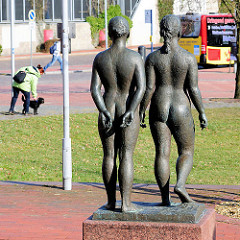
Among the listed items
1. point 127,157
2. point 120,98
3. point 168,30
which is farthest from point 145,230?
point 168,30

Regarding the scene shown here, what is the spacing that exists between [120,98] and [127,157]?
0.57 m

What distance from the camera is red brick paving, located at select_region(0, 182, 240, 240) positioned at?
8.04 m

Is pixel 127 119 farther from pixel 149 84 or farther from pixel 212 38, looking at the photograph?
pixel 212 38

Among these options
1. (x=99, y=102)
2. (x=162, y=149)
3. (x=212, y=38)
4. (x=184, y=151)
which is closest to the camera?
(x=99, y=102)

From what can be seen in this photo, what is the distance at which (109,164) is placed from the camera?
6.64 metres

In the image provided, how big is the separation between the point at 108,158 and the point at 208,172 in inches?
262

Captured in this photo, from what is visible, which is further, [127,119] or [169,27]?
[169,27]

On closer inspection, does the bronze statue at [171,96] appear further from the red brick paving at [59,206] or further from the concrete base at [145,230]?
the red brick paving at [59,206]

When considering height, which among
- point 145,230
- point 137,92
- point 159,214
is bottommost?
point 145,230

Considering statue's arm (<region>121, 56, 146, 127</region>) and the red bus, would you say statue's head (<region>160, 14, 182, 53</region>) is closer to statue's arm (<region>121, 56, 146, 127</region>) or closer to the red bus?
statue's arm (<region>121, 56, 146, 127</region>)

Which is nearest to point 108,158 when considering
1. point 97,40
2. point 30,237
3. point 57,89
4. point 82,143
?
point 30,237

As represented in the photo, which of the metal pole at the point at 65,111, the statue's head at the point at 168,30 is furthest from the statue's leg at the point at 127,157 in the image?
the metal pole at the point at 65,111

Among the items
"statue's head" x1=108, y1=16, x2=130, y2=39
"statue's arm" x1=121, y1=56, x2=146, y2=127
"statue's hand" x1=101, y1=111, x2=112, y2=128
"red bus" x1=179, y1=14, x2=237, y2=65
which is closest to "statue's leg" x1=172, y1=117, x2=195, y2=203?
"statue's arm" x1=121, y1=56, x2=146, y2=127

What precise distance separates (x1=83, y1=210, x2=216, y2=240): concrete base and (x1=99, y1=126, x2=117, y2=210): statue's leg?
27cm
